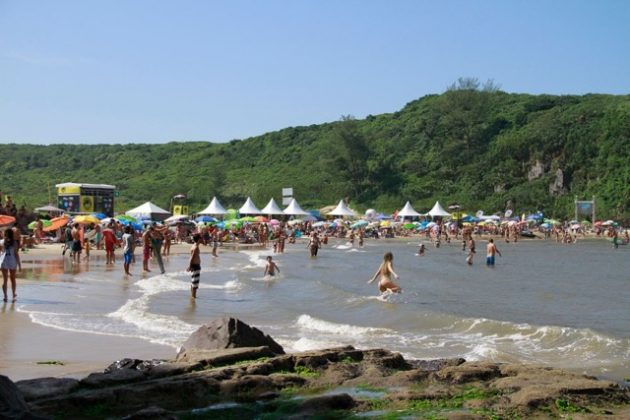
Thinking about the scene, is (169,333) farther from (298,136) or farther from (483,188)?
(298,136)

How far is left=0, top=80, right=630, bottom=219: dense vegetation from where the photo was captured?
7731cm

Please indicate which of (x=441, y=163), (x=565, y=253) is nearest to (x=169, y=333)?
(x=565, y=253)

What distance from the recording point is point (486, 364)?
26.6 feet

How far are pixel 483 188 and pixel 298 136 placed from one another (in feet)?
136

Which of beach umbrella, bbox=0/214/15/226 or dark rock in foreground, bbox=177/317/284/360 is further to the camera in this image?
beach umbrella, bbox=0/214/15/226

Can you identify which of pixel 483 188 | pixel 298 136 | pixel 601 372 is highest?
pixel 298 136

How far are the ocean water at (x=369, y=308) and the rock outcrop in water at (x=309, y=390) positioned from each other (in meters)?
2.65

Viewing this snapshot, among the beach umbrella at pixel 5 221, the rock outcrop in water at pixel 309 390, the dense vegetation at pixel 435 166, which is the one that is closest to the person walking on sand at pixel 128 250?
the beach umbrella at pixel 5 221

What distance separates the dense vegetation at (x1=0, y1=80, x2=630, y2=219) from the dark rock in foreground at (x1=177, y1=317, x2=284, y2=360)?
67072 millimetres

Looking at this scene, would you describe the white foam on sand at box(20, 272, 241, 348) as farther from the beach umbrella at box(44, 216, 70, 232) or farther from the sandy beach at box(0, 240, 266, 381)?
the beach umbrella at box(44, 216, 70, 232)

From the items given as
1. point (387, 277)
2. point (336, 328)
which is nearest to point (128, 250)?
point (387, 277)

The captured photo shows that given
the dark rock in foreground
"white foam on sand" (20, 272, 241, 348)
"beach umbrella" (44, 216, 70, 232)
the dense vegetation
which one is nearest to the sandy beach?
"white foam on sand" (20, 272, 241, 348)

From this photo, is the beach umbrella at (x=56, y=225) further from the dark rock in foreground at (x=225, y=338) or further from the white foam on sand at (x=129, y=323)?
the dark rock in foreground at (x=225, y=338)

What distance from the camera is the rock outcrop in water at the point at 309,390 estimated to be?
20.9 feet
